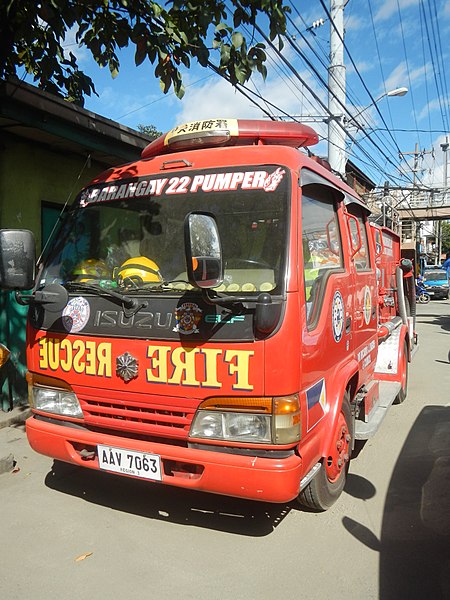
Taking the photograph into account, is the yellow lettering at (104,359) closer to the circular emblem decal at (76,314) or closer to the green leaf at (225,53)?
the circular emblem decal at (76,314)

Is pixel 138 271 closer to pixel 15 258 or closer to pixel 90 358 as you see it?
pixel 90 358

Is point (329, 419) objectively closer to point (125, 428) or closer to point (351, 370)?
point (351, 370)

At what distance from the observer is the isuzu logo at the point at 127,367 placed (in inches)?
114

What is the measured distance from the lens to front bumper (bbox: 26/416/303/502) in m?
2.61

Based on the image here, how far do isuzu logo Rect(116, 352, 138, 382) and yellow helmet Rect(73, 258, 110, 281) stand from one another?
2.36 ft

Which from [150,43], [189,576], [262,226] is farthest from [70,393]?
[150,43]

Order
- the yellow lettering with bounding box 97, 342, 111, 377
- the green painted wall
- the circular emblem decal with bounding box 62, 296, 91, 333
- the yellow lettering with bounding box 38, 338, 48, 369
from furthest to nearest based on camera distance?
the green painted wall < the yellow lettering with bounding box 38, 338, 48, 369 < the circular emblem decal with bounding box 62, 296, 91, 333 < the yellow lettering with bounding box 97, 342, 111, 377

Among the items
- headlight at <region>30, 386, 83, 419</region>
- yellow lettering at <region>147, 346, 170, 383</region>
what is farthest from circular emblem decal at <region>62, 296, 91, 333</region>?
yellow lettering at <region>147, 346, 170, 383</region>

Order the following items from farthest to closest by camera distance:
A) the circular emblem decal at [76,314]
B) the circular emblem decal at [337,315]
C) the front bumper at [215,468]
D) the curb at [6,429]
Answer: the curb at [6,429] → the circular emblem decal at [337,315] → the circular emblem decal at [76,314] → the front bumper at [215,468]

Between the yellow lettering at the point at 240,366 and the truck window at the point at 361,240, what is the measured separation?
1931 mm

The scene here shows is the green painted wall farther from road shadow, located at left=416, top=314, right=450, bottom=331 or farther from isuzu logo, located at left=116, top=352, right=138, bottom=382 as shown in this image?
road shadow, located at left=416, top=314, right=450, bottom=331

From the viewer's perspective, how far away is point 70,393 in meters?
3.18

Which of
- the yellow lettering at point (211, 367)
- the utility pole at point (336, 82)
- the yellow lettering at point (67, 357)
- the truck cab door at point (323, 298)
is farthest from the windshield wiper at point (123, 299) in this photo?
the utility pole at point (336, 82)

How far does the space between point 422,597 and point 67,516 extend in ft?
7.59
